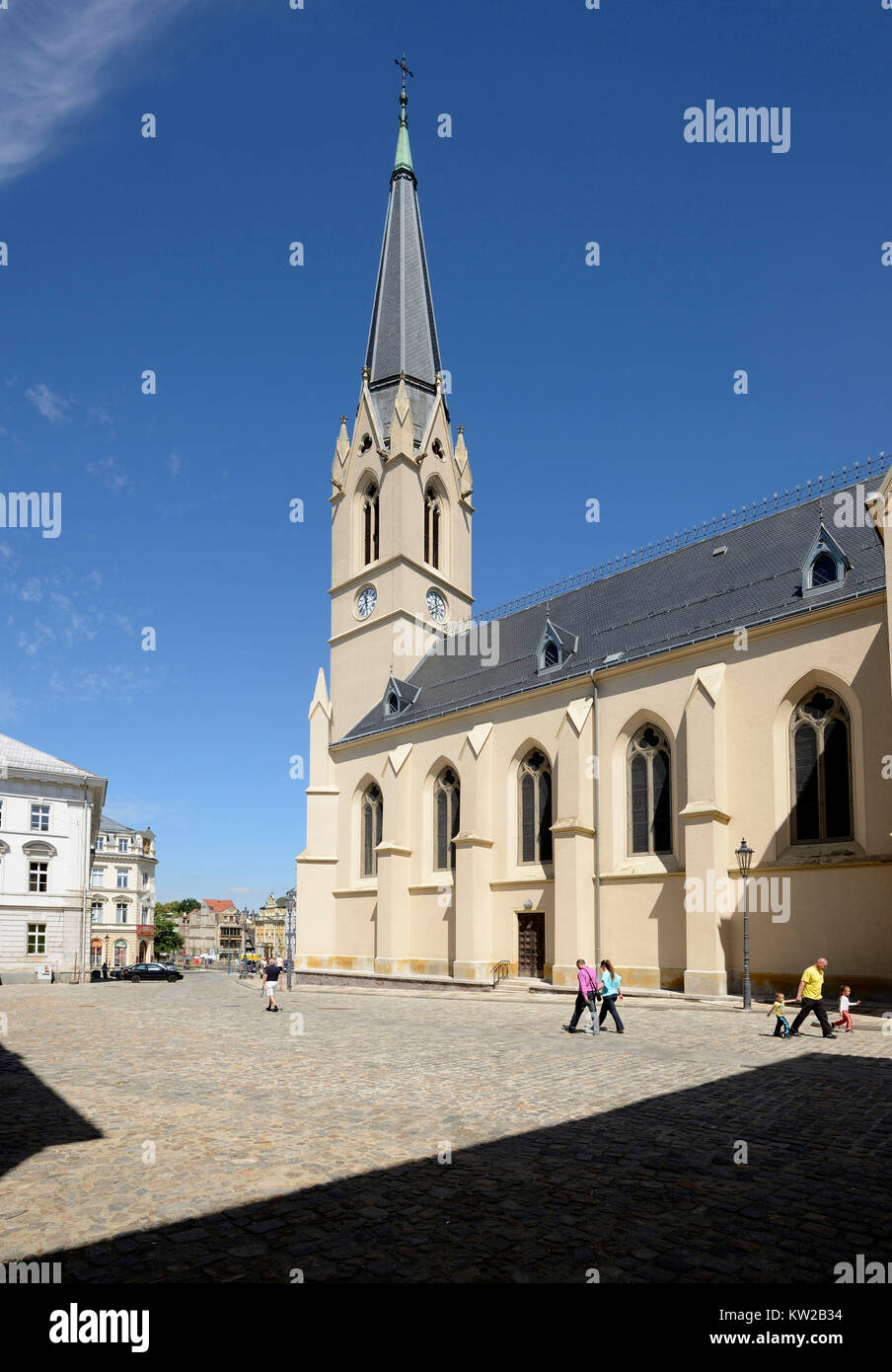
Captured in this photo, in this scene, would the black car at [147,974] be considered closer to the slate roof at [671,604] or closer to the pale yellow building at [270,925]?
the slate roof at [671,604]

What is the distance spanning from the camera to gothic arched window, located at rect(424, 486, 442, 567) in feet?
151

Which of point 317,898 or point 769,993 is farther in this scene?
point 317,898

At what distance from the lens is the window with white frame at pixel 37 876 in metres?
49.0

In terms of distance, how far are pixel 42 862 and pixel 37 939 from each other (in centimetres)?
403

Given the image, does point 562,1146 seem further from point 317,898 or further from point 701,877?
point 317,898

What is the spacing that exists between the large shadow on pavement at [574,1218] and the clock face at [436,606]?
37497 mm

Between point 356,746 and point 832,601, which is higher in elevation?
point 832,601

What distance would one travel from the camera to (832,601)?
955 inches

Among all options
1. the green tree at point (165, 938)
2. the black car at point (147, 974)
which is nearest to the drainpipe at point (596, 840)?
the black car at point (147, 974)

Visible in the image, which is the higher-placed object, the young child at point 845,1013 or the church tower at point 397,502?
the church tower at point 397,502

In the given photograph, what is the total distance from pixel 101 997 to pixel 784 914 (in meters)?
21.5

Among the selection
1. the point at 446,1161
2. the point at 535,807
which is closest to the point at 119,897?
the point at 535,807

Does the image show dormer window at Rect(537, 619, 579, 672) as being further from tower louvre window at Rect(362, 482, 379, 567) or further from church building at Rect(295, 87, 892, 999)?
tower louvre window at Rect(362, 482, 379, 567)

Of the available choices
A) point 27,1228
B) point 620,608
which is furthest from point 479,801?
point 27,1228
